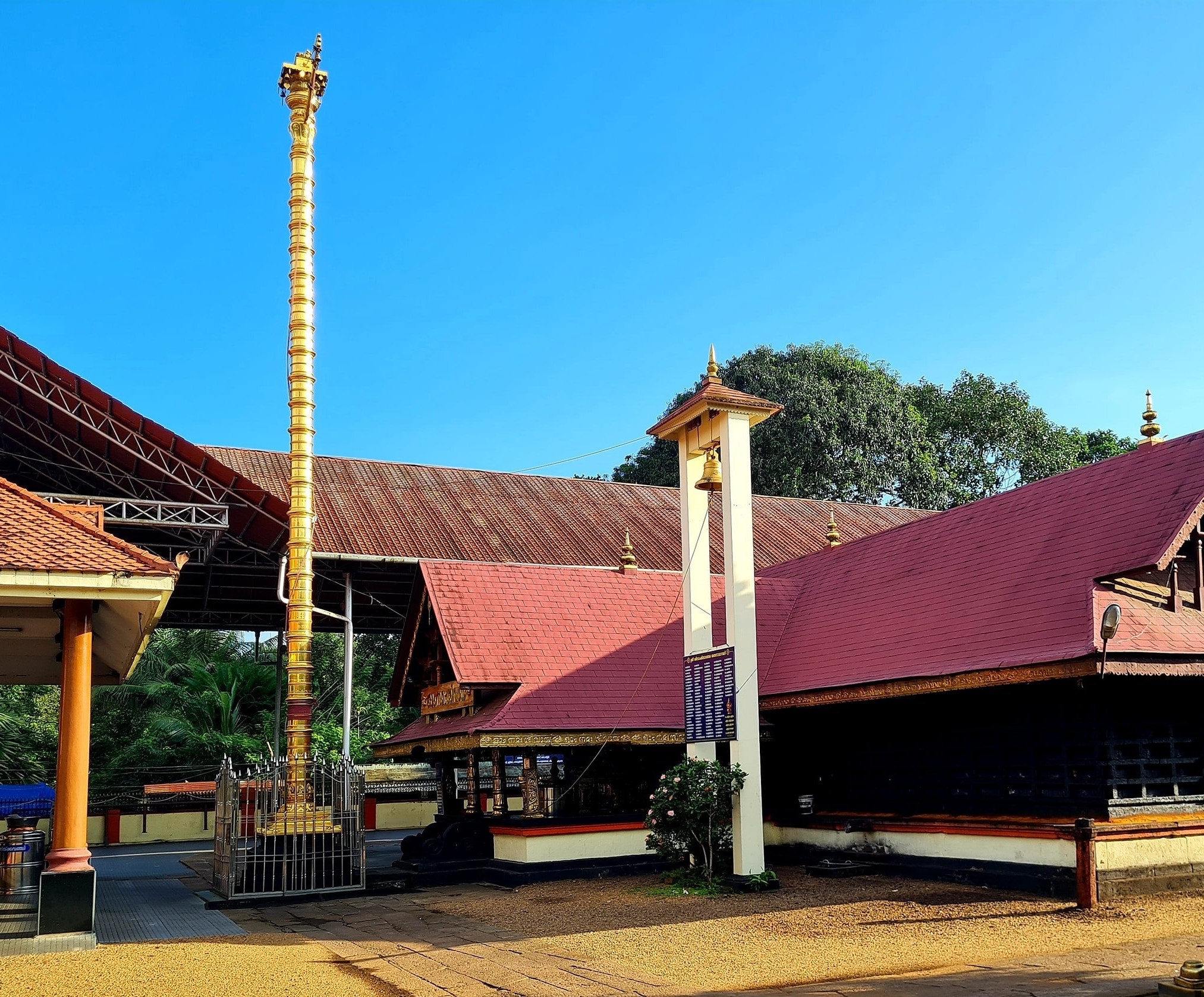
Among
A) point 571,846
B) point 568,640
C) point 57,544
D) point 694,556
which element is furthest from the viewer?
point 568,640

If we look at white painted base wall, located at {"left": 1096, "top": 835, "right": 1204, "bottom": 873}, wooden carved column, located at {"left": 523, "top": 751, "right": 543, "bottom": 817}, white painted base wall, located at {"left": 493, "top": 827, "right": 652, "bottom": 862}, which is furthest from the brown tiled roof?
white painted base wall, located at {"left": 1096, "top": 835, "right": 1204, "bottom": 873}

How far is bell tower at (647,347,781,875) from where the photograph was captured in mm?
13305

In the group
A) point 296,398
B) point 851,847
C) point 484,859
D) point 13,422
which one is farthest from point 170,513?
point 851,847

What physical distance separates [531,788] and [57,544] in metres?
7.39

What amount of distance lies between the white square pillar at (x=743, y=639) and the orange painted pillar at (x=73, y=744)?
6865 millimetres

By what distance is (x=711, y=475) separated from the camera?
14703 mm

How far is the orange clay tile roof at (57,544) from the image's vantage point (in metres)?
10.2

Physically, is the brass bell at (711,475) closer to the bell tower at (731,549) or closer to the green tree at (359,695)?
the bell tower at (731,549)

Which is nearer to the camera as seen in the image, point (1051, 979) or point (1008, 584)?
point (1051, 979)

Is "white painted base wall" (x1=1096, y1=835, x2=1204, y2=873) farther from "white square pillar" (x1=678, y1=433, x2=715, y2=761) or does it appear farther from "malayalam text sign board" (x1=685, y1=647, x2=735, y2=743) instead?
"white square pillar" (x1=678, y1=433, x2=715, y2=761)

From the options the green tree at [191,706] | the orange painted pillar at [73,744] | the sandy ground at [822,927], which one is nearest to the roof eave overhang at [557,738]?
the sandy ground at [822,927]

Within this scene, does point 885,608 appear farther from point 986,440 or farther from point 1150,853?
point 986,440

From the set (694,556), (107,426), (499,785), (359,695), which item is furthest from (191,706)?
(694,556)

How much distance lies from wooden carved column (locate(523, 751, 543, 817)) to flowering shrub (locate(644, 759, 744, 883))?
2.29 m
